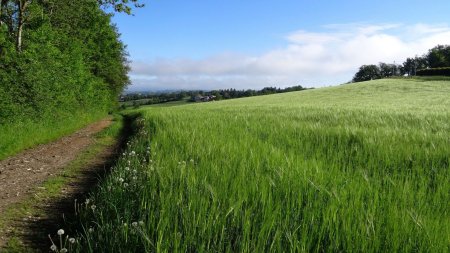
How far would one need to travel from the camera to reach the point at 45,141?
56.0ft

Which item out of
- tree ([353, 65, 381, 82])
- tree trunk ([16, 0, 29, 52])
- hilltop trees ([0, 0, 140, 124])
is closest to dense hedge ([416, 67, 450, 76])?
tree ([353, 65, 381, 82])

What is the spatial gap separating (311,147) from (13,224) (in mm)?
5538

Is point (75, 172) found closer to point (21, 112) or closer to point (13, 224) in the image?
point (13, 224)

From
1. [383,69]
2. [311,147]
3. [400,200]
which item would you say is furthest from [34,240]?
[383,69]

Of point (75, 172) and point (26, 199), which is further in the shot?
point (75, 172)

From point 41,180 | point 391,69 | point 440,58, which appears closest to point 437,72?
point 440,58

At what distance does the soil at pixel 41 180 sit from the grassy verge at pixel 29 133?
397 millimetres

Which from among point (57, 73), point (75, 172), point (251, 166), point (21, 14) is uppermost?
point (21, 14)

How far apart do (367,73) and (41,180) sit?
18791 cm

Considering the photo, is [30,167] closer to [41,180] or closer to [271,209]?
[41,180]

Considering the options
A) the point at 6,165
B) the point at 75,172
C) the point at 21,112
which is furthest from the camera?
the point at 21,112

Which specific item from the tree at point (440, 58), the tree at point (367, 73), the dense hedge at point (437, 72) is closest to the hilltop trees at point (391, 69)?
the tree at point (367, 73)

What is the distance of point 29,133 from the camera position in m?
15.8

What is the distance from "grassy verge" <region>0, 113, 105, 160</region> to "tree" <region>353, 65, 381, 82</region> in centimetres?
17129
